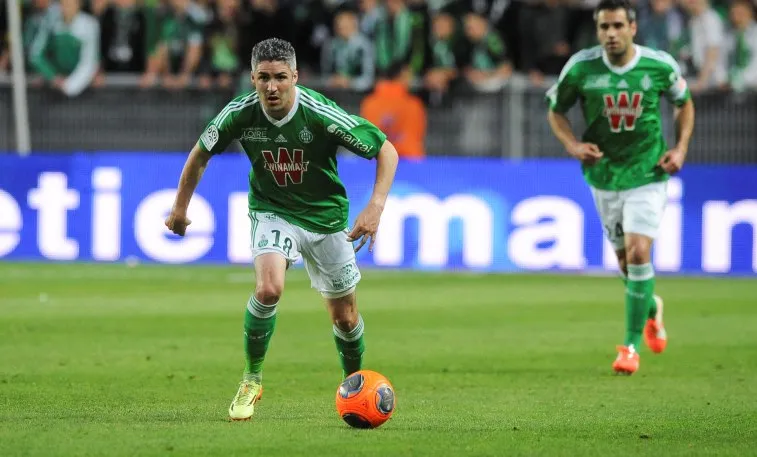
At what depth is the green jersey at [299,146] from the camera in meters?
8.11

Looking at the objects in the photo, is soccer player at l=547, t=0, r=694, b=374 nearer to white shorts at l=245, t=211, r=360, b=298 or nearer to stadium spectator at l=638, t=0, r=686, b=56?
white shorts at l=245, t=211, r=360, b=298

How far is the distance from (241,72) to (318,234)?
40.8ft

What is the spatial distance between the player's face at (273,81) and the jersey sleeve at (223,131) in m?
0.22

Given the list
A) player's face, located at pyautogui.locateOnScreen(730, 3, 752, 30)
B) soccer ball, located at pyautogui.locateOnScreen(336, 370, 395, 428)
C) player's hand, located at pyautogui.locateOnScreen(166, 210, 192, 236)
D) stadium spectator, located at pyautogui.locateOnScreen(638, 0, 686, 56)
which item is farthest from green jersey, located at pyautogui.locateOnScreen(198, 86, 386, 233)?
player's face, located at pyautogui.locateOnScreen(730, 3, 752, 30)

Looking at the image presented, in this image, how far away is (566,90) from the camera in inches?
451

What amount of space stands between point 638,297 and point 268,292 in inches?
154

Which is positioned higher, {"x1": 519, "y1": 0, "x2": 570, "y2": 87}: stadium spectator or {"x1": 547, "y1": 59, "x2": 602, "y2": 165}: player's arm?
{"x1": 519, "y1": 0, "x2": 570, "y2": 87}: stadium spectator

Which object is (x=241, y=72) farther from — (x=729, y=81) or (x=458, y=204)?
(x=729, y=81)

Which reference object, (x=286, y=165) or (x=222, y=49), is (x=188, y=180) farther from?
(x=222, y=49)

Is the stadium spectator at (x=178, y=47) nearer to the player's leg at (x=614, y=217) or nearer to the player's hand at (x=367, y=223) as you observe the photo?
the player's leg at (x=614, y=217)

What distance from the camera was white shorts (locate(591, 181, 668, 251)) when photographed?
36.5 feet

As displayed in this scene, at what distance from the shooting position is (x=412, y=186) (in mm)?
19406

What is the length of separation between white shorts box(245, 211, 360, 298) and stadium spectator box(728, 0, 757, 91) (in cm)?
1289

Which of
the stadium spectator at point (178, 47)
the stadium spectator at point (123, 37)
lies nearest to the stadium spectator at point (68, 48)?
the stadium spectator at point (123, 37)
